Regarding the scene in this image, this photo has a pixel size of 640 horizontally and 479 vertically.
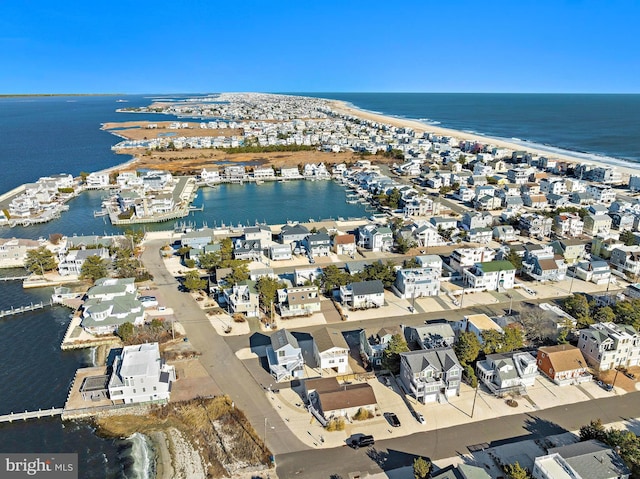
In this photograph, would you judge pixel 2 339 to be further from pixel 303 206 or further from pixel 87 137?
pixel 87 137

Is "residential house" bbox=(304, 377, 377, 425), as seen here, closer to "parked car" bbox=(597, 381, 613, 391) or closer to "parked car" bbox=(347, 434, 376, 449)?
"parked car" bbox=(347, 434, 376, 449)

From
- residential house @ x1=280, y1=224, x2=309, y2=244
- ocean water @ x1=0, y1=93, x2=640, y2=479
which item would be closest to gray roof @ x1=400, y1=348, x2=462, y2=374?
ocean water @ x1=0, y1=93, x2=640, y2=479

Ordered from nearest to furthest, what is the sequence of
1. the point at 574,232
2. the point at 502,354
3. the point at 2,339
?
the point at 502,354, the point at 2,339, the point at 574,232

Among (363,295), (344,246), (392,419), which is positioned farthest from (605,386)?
(344,246)

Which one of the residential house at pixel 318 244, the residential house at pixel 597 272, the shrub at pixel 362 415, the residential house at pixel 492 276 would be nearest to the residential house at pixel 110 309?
the residential house at pixel 318 244

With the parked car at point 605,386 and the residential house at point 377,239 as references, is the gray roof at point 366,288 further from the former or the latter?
the parked car at point 605,386

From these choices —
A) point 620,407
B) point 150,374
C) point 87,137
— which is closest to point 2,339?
point 150,374

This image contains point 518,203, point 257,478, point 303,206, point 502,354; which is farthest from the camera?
point 303,206
